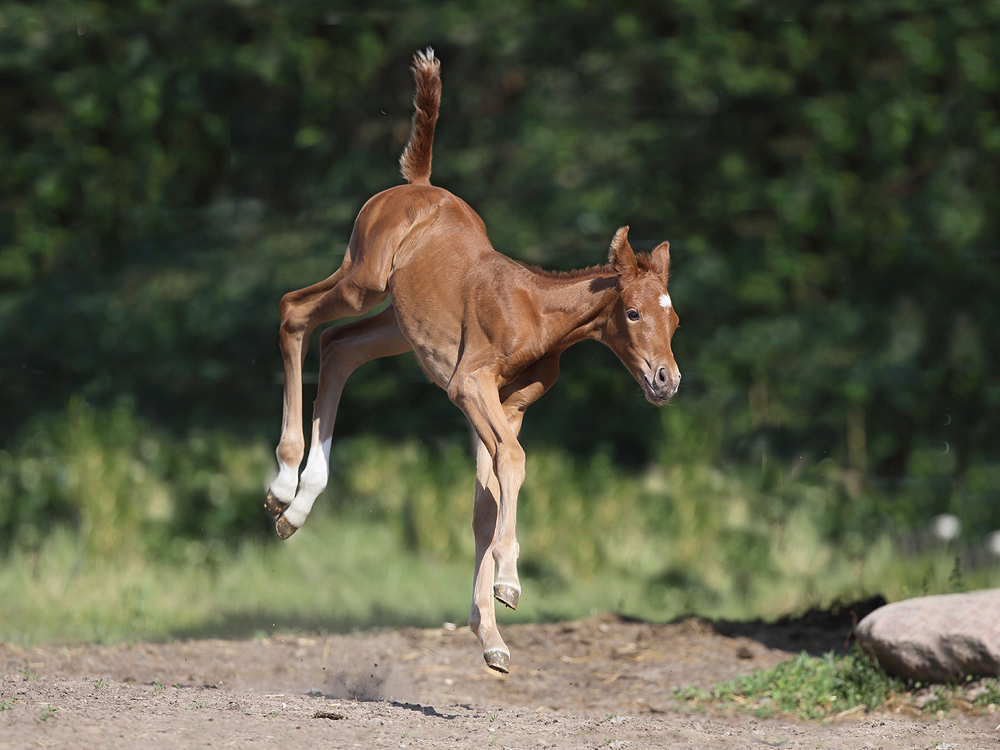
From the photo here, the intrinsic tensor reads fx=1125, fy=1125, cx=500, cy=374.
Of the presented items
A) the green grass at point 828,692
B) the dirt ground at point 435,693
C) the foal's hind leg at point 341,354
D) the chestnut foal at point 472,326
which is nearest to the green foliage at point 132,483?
the dirt ground at point 435,693

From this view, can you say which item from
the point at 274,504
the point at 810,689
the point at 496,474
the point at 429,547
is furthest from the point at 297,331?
the point at 810,689

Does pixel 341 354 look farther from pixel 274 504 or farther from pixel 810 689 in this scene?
pixel 810 689

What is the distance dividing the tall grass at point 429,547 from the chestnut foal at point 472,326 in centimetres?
259

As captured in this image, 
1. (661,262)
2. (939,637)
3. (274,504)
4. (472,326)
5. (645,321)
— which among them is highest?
(661,262)

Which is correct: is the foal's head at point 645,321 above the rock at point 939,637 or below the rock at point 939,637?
above

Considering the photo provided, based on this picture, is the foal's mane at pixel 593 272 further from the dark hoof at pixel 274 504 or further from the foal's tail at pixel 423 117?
the dark hoof at pixel 274 504

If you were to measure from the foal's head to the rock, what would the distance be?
238 cm

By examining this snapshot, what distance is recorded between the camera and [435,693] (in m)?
5.83

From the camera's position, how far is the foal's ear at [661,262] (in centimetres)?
416

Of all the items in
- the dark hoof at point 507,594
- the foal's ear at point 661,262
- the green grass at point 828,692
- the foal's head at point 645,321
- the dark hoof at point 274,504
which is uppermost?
the foal's ear at point 661,262

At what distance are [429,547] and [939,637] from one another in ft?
11.2

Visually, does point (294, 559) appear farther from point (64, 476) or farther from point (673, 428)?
point (673, 428)

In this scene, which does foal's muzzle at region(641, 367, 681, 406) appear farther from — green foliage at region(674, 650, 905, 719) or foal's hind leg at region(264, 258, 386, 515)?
green foliage at region(674, 650, 905, 719)

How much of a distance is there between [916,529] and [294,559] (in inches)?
162
